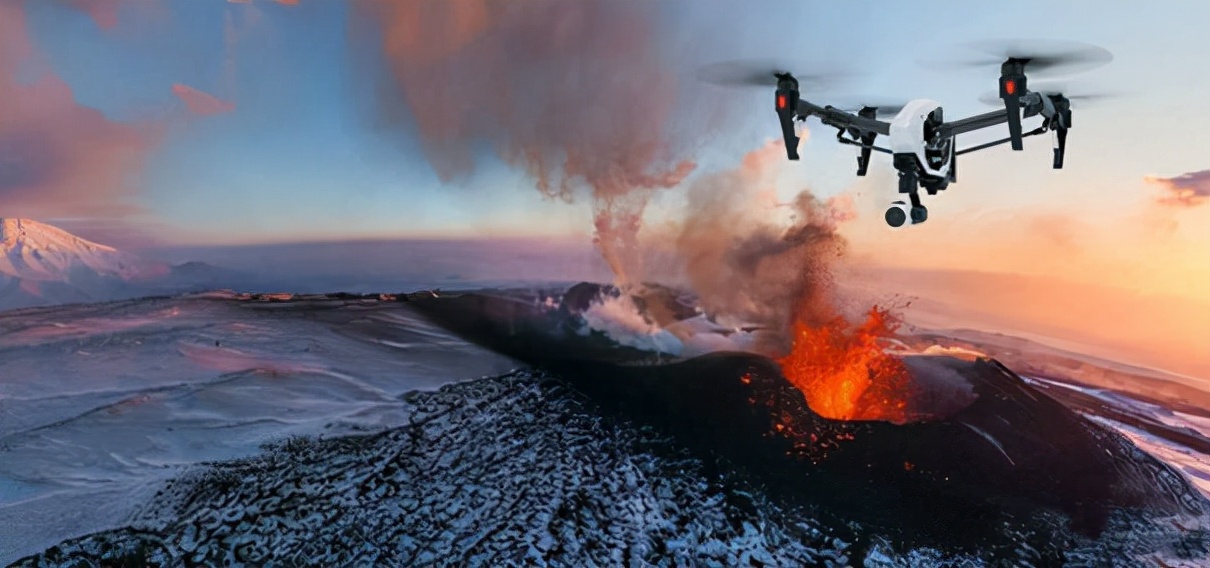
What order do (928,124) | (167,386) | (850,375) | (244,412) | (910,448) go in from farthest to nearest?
1. (850,375)
2. (167,386)
3. (910,448)
4. (244,412)
5. (928,124)

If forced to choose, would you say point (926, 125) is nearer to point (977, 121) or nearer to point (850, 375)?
point (977, 121)

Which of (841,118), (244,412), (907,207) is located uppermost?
(841,118)

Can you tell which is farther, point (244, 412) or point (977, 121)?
point (244, 412)

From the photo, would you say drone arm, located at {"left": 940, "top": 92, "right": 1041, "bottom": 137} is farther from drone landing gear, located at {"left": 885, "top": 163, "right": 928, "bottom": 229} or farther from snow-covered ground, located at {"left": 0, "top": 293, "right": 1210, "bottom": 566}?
snow-covered ground, located at {"left": 0, "top": 293, "right": 1210, "bottom": 566}

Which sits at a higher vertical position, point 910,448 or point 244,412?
point 244,412

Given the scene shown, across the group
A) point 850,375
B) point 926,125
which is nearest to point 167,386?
point 926,125

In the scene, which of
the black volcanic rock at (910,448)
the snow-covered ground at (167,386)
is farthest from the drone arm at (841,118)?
the snow-covered ground at (167,386)

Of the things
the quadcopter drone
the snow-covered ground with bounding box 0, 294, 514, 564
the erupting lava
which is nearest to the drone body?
the quadcopter drone

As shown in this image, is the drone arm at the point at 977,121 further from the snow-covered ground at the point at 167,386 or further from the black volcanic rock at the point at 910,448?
the snow-covered ground at the point at 167,386
